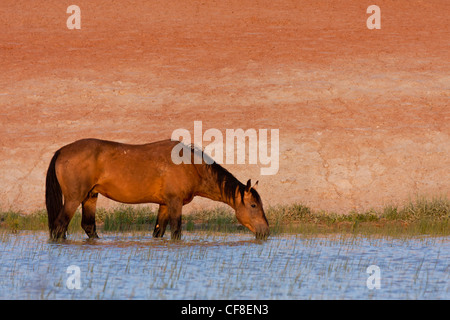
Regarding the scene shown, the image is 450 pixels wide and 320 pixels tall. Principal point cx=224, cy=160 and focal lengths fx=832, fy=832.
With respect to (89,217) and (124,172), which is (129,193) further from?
(89,217)

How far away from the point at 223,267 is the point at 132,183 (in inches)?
129

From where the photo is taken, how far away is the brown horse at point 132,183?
13812 millimetres

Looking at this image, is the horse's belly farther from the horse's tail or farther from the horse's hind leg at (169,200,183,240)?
the horse's tail

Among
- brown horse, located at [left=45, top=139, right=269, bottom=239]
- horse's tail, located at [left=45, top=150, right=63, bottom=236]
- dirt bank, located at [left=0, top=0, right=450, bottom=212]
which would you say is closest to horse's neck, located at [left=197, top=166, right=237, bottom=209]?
brown horse, located at [left=45, top=139, right=269, bottom=239]

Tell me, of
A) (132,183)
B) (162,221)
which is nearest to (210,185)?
(162,221)

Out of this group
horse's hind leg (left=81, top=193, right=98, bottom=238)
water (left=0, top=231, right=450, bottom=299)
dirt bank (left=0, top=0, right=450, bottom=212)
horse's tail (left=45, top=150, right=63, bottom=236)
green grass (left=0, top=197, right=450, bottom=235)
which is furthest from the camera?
dirt bank (left=0, top=0, right=450, bottom=212)

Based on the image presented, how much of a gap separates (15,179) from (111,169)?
7421 mm

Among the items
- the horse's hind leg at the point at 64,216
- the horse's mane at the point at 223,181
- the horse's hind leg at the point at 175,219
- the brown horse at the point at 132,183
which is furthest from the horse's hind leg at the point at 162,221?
the horse's hind leg at the point at 64,216

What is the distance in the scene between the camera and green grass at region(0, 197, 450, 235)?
51.6 feet

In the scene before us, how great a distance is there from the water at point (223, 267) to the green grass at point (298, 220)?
3.59 ft

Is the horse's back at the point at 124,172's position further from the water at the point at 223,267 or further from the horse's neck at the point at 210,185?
the water at the point at 223,267

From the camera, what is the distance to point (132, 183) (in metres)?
14.0
